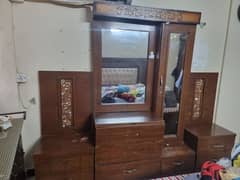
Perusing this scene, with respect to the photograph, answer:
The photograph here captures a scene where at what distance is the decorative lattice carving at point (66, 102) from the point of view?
7.06 feet

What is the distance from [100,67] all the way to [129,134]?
76cm

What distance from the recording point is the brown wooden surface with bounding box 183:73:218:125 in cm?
250

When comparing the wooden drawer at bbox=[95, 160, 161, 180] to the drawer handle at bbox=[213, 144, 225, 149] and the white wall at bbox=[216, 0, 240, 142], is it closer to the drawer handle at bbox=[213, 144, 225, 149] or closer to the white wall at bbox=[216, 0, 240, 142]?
the drawer handle at bbox=[213, 144, 225, 149]

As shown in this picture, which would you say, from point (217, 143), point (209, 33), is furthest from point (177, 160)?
point (209, 33)

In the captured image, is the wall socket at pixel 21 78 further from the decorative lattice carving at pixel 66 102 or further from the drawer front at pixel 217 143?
the drawer front at pixel 217 143

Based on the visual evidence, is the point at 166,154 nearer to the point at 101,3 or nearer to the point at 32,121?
the point at 32,121

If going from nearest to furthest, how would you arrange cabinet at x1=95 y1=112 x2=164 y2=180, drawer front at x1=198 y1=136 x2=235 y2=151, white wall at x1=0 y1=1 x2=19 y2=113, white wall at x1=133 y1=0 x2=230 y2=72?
white wall at x1=0 y1=1 x2=19 y2=113
cabinet at x1=95 y1=112 x2=164 y2=180
drawer front at x1=198 y1=136 x2=235 y2=151
white wall at x1=133 y1=0 x2=230 y2=72

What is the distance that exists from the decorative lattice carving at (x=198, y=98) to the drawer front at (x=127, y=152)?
81 cm

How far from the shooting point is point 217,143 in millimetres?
2305

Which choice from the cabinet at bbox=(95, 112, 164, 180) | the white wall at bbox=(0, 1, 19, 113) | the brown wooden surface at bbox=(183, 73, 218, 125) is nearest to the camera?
the white wall at bbox=(0, 1, 19, 113)

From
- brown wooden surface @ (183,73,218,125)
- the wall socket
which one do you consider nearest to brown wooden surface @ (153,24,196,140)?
brown wooden surface @ (183,73,218,125)

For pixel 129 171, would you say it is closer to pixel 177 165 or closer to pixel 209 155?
pixel 177 165

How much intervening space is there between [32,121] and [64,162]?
623 millimetres

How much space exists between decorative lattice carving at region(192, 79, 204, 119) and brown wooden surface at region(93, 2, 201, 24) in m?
0.81
